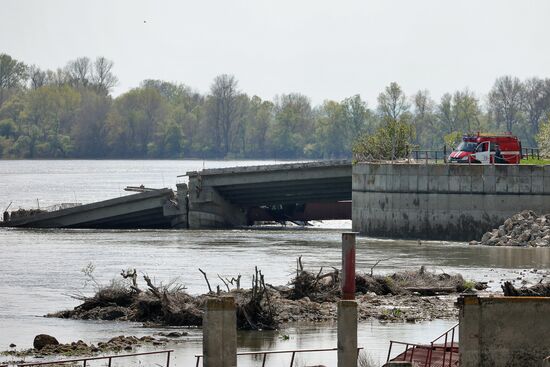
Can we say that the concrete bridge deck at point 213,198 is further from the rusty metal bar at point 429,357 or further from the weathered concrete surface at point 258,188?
the rusty metal bar at point 429,357

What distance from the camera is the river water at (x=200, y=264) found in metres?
36.8

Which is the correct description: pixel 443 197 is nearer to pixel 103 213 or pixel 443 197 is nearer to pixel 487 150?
pixel 487 150

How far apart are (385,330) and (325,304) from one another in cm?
362

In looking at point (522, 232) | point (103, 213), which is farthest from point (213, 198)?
point (522, 232)

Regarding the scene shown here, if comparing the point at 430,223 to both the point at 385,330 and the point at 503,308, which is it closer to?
the point at 385,330

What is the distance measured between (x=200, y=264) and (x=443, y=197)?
1621 centimetres

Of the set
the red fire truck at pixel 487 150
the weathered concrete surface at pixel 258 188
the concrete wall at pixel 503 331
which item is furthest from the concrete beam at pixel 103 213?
the concrete wall at pixel 503 331

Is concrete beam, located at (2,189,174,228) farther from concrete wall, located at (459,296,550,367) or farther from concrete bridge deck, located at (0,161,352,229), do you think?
concrete wall, located at (459,296,550,367)

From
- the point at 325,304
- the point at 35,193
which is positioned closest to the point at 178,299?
the point at 325,304

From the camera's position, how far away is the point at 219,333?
26297 mm

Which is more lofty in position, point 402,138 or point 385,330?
point 402,138

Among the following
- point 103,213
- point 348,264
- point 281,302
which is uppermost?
point 348,264

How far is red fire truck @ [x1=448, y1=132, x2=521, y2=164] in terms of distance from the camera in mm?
72625

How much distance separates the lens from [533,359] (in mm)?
25656
